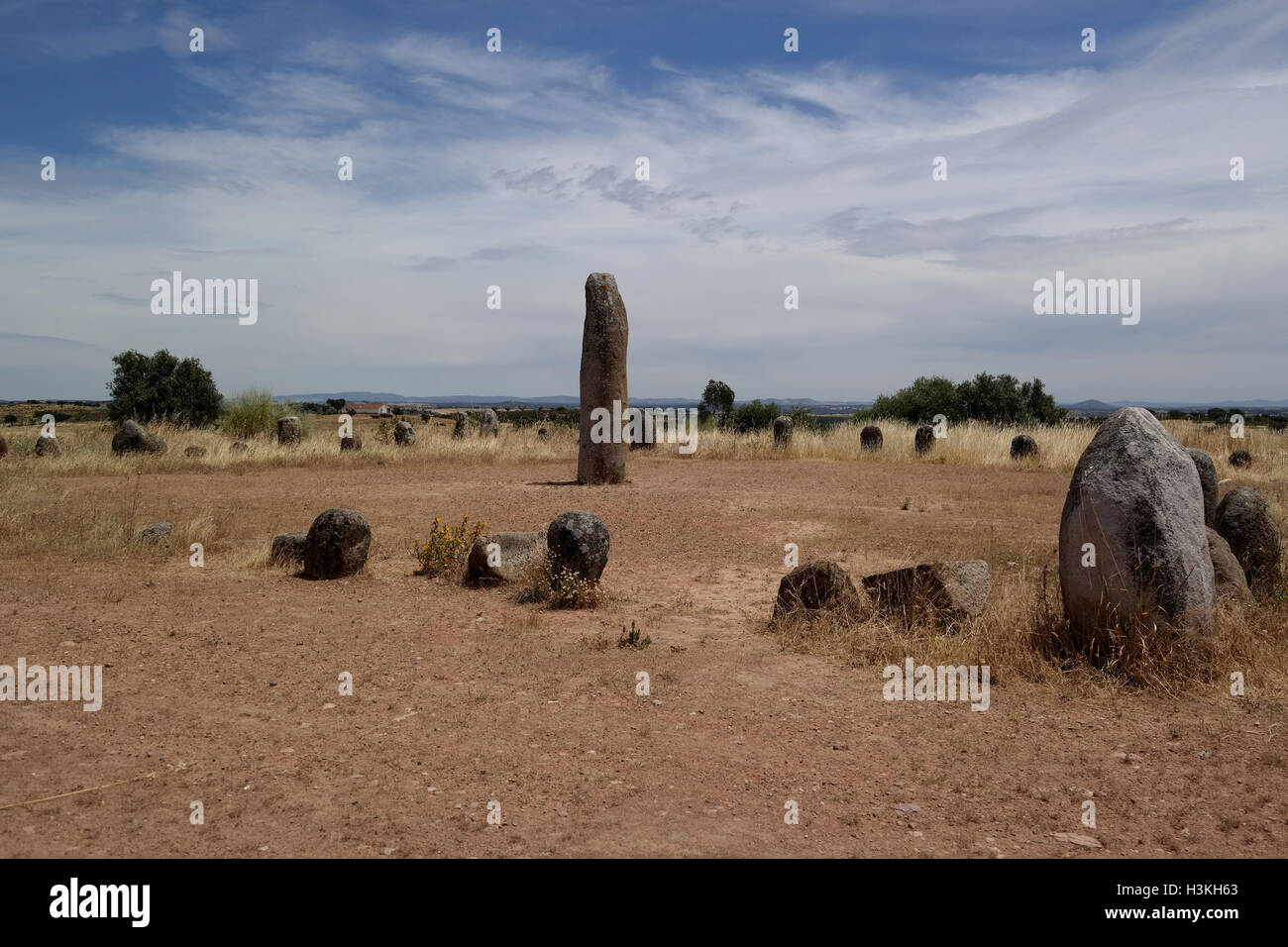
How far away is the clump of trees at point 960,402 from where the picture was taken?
33594 mm

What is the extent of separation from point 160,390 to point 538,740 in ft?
92.4

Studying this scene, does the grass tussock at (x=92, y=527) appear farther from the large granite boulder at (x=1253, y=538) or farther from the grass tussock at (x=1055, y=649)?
the large granite boulder at (x=1253, y=538)

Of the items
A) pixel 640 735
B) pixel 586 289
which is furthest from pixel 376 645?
pixel 586 289

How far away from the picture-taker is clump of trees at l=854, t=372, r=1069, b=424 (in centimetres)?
3359

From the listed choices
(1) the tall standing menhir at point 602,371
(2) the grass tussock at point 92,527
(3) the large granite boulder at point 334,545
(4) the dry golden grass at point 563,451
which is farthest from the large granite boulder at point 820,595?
(4) the dry golden grass at point 563,451

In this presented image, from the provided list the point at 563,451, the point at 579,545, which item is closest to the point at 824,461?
the point at 563,451

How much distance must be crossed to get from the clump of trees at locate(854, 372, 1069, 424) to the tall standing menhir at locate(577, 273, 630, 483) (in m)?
18.1

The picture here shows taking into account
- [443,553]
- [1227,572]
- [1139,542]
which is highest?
[1139,542]

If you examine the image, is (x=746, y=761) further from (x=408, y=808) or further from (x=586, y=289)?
(x=586, y=289)

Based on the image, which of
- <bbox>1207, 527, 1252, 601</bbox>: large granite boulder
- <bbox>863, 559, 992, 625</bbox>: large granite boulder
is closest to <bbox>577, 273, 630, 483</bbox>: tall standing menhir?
<bbox>863, 559, 992, 625</bbox>: large granite boulder

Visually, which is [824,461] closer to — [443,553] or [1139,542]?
[443,553]

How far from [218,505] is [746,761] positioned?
11196 millimetres

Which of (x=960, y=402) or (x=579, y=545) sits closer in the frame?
(x=579, y=545)

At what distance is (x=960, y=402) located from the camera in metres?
34.7
